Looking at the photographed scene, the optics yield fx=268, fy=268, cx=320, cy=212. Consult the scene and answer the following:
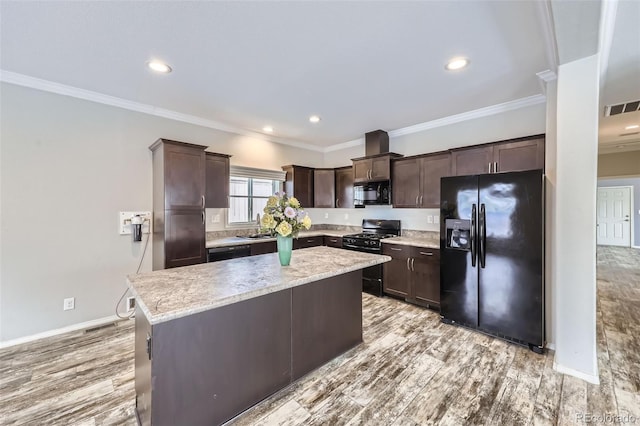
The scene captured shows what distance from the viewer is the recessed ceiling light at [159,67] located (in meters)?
2.42

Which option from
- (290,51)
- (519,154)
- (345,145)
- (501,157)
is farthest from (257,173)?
(519,154)

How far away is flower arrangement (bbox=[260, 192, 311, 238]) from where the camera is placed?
82.7 inches

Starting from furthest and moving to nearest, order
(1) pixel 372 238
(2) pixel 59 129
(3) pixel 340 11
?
1. (1) pixel 372 238
2. (2) pixel 59 129
3. (3) pixel 340 11

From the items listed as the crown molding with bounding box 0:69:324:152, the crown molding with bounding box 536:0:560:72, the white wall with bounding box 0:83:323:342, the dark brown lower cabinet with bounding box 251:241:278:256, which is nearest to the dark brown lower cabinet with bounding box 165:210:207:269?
the white wall with bounding box 0:83:323:342

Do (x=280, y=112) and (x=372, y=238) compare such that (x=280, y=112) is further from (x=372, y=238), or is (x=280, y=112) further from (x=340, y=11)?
(x=372, y=238)

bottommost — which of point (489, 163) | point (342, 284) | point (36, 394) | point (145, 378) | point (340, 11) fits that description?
point (36, 394)

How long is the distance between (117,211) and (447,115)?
454cm

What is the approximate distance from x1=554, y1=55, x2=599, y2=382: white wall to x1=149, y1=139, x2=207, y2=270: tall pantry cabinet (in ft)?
12.3

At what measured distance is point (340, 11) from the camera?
1.79 metres

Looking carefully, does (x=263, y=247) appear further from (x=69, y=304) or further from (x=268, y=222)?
(x=69, y=304)

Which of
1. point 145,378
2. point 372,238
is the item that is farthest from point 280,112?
point 145,378

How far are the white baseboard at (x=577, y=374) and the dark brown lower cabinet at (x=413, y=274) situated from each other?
133cm

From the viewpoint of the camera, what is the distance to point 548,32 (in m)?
1.96

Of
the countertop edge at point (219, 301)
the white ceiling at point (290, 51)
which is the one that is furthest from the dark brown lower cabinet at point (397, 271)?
the white ceiling at point (290, 51)
